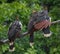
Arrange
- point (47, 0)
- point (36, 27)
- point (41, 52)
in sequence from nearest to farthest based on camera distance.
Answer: point (36, 27) < point (41, 52) < point (47, 0)

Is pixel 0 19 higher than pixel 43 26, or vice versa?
pixel 43 26

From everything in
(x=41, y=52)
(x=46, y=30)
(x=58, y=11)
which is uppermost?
(x=46, y=30)

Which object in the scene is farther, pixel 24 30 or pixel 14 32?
pixel 24 30

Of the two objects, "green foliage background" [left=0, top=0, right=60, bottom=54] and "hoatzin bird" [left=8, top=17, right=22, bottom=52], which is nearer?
"hoatzin bird" [left=8, top=17, right=22, bottom=52]

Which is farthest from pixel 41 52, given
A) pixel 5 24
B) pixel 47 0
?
pixel 47 0

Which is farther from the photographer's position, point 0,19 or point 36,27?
point 0,19

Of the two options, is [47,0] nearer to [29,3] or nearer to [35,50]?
[29,3]

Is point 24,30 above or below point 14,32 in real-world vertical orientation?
below

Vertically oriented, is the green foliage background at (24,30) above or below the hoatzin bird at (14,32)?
below

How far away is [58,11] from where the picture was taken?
28.8ft

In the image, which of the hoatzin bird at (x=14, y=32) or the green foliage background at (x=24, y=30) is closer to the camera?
the hoatzin bird at (x=14, y=32)

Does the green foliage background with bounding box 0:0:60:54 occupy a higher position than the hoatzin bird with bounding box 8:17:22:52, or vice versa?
the hoatzin bird with bounding box 8:17:22:52

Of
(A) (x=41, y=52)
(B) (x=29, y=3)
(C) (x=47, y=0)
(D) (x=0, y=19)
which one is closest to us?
(D) (x=0, y=19)

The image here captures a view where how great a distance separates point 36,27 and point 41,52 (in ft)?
9.70
